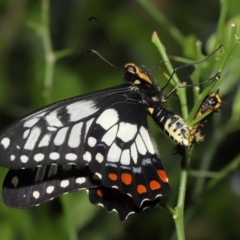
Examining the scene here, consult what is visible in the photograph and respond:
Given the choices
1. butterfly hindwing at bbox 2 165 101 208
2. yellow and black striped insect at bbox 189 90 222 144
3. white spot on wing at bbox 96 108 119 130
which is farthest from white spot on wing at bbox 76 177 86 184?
yellow and black striped insect at bbox 189 90 222 144

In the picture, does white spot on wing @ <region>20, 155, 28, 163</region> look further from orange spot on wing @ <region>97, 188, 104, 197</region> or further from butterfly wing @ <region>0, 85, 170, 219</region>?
orange spot on wing @ <region>97, 188, 104, 197</region>

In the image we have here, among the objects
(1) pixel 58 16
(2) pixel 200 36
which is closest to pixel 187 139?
(2) pixel 200 36

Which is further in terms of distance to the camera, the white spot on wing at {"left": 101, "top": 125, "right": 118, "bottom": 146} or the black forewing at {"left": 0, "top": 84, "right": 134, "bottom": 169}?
the white spot on wing at {"left": 101, "top": 125, "right": 118, "bottom": 146}

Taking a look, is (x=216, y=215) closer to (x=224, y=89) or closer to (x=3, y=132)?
(x=224, y=89)

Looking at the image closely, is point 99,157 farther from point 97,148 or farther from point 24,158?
point 24,158

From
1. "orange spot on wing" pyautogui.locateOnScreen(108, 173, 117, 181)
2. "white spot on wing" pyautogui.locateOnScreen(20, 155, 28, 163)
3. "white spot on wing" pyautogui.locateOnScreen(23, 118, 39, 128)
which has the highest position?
"white spot on wing" pyautogui.locateOnScreen(23, 118, 39, 128)

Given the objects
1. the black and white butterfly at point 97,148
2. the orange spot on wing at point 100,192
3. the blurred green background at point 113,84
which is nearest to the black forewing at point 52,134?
the black and white butterfly at point 97,148

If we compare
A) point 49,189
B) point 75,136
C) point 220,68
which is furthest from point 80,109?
point 220,68

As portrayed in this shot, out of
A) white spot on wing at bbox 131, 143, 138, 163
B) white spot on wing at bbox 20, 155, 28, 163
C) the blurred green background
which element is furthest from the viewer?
the blurred green background
